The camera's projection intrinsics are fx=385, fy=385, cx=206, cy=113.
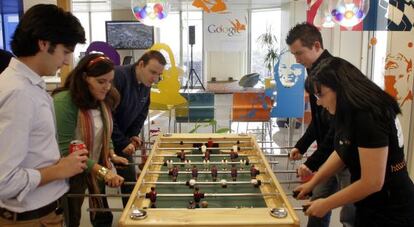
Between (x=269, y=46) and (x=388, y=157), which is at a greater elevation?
(x=269, y=46)

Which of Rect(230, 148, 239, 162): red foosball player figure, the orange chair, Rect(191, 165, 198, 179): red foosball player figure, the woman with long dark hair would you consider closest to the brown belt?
Rect(191, 165, 198, 179): red foosball player figure

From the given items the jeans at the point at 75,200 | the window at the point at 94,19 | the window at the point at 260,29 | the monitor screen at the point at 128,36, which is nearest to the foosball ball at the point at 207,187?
the jeans at the point at 75,200

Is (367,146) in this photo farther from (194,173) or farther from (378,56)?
(378,56)

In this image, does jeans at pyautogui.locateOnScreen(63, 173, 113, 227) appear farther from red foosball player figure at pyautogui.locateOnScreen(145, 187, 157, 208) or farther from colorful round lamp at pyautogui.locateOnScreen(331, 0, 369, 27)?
colorful round lamp at pyautogui.locateOnScreen(331, 0, 369, 27)

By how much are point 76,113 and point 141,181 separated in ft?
1.75

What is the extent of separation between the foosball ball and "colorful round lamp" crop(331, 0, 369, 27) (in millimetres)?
1488

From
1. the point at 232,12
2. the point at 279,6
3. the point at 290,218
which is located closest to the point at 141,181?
the point at 290,218

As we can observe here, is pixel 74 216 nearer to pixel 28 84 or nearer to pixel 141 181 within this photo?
pixel 141 181

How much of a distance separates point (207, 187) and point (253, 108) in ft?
11.2

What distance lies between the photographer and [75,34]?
55.0 inches

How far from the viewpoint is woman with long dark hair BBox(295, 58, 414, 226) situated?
1.45 metres

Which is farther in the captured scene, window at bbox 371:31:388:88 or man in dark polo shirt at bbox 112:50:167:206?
window at bbox 371:31:388:88

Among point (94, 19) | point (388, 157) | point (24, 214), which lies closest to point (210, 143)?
point (388, 157)

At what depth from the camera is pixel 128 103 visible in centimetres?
305
